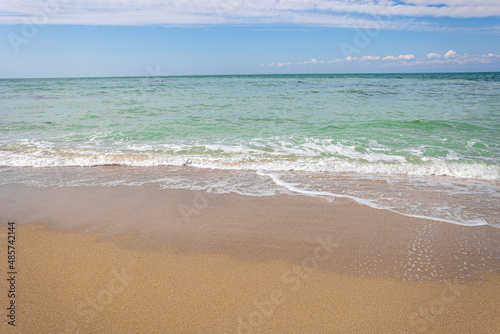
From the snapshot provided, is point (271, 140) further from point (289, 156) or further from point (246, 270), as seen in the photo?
point (246, 270)

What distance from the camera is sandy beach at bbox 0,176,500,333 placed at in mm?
2268

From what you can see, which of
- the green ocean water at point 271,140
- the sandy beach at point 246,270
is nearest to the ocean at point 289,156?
the green ocean water at point 271,140

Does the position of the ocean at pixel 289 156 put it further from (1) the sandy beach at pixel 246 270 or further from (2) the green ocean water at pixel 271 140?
(1) the sandy beach at pixel 246 270

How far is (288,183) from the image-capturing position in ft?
17.8

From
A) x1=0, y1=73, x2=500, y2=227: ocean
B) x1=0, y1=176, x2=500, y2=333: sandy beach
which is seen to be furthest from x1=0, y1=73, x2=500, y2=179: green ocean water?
x1=0, y1=176, x2=500, y2=333: sandy beach

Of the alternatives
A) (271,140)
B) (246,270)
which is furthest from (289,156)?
(246,270)

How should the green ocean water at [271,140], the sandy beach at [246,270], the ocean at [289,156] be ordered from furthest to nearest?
the green ocean water at [271,140] → the ocean at [289,156] → the sandy beach at [246,270]

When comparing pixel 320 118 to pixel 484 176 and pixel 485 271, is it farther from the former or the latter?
pixel 485 271

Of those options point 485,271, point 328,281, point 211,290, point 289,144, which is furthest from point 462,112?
point 211,290

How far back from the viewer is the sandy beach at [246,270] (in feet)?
7.44

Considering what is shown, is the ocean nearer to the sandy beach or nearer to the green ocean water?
the green ocean water

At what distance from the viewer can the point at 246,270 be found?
9.40 feet

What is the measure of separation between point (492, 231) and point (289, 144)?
5.10 metres

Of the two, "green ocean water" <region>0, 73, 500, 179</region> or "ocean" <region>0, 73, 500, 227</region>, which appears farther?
"green ocean water" <region>0, 73, 500, 179</region>
